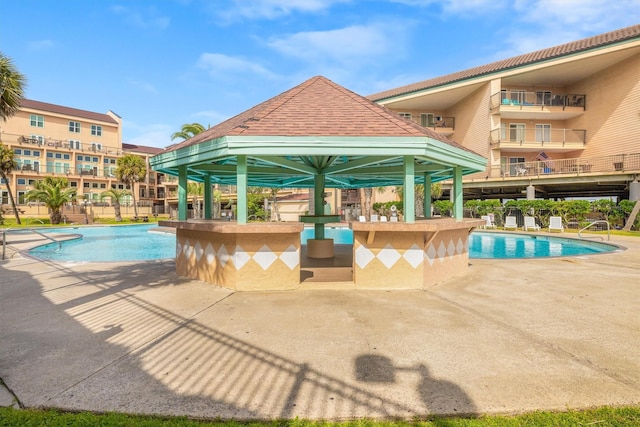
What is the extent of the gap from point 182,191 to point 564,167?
34537 mm

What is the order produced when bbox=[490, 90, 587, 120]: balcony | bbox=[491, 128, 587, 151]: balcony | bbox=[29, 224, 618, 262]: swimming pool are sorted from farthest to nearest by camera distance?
bbox=[491, 128, 587, 151]: balcony → bbox=[490, 90, 587, 120]: balcony → bbox=[29, 224, 618, 262]: swimming pool

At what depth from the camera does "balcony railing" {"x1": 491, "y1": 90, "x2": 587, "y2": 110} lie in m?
32.5

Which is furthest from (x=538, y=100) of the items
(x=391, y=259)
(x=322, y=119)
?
(x=391, y=259)

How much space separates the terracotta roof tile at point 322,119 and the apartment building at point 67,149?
51264 millimetres

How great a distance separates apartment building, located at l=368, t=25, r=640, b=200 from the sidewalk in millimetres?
27151

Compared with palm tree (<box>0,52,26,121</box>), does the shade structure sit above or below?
below

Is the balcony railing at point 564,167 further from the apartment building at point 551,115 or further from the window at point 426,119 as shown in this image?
the window at point 426,119

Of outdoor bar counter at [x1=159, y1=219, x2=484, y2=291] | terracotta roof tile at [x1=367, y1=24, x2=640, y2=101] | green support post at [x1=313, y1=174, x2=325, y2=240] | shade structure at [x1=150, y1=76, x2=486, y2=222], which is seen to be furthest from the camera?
terracotta roof tile at [x1=367, y1=24, x2=640, y2=101]

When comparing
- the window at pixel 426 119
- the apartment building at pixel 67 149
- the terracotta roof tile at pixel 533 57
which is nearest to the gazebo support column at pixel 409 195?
the terracotta roof tile at pixel 533 57

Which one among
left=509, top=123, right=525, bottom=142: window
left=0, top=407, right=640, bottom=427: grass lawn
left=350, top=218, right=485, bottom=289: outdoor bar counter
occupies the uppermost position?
left=509, top=123, right=525, bottom=142: window

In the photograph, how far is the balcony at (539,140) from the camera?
32781 millimetres

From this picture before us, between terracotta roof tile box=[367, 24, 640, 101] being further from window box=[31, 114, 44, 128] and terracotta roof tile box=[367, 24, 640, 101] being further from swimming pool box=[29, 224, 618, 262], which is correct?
window box=[31, 114, 44, 128]

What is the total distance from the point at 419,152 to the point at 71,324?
691cm

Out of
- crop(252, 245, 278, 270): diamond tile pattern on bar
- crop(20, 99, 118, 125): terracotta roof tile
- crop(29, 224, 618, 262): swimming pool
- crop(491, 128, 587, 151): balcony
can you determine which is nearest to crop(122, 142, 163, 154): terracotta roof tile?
crop(20, 99, 118, 125): terracotta roof tile
